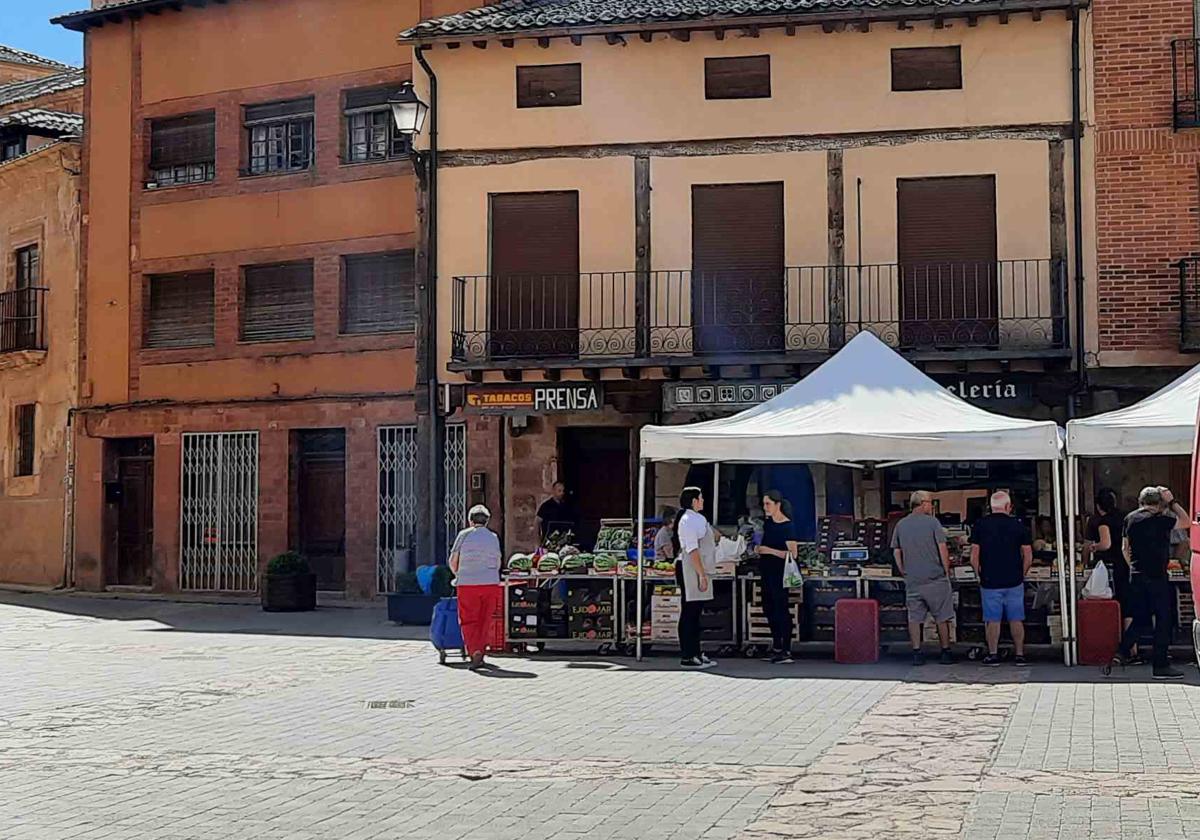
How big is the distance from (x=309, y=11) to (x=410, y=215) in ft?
13.2

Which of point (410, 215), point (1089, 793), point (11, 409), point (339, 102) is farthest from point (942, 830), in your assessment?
point (11, 409)

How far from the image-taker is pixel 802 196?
20.6 metres

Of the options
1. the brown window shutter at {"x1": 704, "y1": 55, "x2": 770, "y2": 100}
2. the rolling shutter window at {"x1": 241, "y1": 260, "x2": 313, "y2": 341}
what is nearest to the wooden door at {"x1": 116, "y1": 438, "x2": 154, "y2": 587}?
the rolling shutter window at {"x1": 241, "y1": 260, "x2": 313, "y2": 341}

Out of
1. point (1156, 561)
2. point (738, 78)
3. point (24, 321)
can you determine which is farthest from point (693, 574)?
point (24, 321)

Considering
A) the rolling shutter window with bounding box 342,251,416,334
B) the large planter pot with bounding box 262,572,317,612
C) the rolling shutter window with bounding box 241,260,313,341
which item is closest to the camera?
the large planter pot with bounding box 262,572,317,612

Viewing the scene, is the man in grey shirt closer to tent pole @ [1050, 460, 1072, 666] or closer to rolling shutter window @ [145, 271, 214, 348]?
tent pole @ [1050, 460, 1072, 666]

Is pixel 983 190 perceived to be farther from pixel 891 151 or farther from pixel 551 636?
pixel 551 636

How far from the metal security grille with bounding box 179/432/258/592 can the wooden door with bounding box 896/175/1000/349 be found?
34.4 feet

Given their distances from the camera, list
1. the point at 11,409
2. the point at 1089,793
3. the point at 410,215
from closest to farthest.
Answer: the point at 1089,793, the point at 410,215, the point at 11,409

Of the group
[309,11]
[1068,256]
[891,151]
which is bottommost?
[1068,256]

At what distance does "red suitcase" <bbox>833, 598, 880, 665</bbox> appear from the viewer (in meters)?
15.0

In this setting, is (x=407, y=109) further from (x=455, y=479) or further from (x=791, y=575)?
(x=791, y=575)

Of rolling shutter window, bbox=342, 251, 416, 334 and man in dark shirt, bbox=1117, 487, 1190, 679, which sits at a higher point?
rolling shutter window, bbox=342, 251, 416, 334

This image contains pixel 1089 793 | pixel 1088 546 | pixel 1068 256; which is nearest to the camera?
pixel 1089 793
